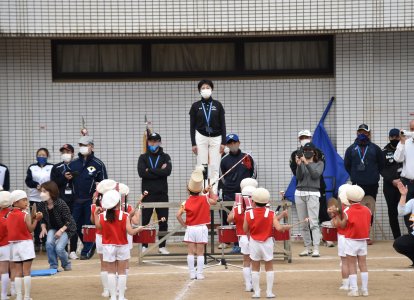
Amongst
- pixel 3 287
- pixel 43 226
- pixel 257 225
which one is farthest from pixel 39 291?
pixel 257 225

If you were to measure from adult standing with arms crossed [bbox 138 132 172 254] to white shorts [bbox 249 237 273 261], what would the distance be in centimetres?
491

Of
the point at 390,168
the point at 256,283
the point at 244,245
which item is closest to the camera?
the point at 256,283

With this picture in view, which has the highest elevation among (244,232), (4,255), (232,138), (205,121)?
(205,121)

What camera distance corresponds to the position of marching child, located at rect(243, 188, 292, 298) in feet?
46.8

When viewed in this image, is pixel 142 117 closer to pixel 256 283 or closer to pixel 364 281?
pixel 256 283

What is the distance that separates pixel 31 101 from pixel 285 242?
21.1 ft

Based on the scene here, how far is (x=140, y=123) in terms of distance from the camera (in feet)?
68.3

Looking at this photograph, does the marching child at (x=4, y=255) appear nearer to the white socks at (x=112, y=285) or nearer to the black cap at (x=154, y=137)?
the white socks at (x=112, y=285)

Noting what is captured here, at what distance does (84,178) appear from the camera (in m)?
19.3

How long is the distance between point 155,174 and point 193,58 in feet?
10.2

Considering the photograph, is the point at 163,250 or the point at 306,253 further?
the point at 163,250

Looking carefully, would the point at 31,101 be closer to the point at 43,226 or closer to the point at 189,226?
the point at 43,226

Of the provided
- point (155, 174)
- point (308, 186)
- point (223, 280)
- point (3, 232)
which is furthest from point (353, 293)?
point (155, 174)

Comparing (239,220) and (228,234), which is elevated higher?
(239,220)
